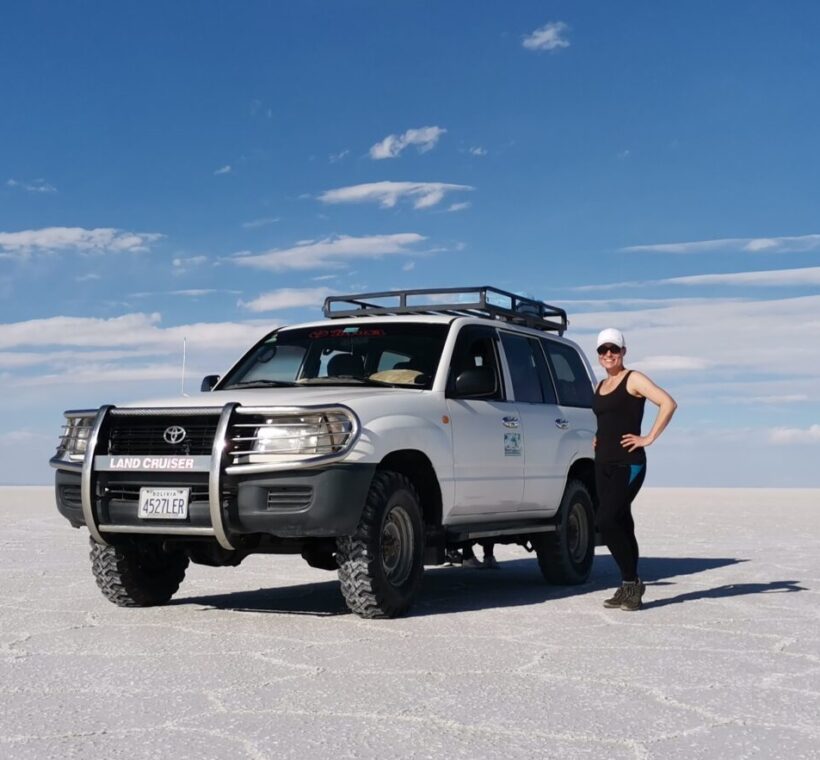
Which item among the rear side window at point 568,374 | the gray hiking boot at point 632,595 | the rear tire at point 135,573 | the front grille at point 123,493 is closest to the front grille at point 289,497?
the front grille at point 123,493

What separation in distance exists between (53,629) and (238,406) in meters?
1.74

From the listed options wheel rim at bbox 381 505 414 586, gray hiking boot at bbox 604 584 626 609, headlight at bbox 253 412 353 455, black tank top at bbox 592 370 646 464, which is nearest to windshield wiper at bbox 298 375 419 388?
wheel rim at bbox 381 505 414 586

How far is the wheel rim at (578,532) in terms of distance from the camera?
10.5 meters

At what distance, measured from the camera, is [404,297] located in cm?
994

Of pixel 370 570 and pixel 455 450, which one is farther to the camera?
pixel 455 450

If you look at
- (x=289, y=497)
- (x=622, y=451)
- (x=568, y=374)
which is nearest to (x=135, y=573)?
(x=289, y=497)

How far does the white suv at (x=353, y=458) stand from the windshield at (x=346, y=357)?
0.04ft

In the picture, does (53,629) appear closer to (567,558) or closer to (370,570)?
(370,570)

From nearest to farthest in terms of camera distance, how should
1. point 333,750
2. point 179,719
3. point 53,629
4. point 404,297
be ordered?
point 333,750, point 179,719, point 53,629, point 404,297

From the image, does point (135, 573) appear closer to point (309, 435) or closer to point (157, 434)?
point (157, 434)

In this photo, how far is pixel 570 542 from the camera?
1052cm

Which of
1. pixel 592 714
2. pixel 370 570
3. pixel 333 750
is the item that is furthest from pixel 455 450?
pixel 333 750

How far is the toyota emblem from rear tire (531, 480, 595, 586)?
11.5 feet

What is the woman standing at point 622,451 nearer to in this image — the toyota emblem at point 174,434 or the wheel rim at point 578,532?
the wheel rim at point 578,532
